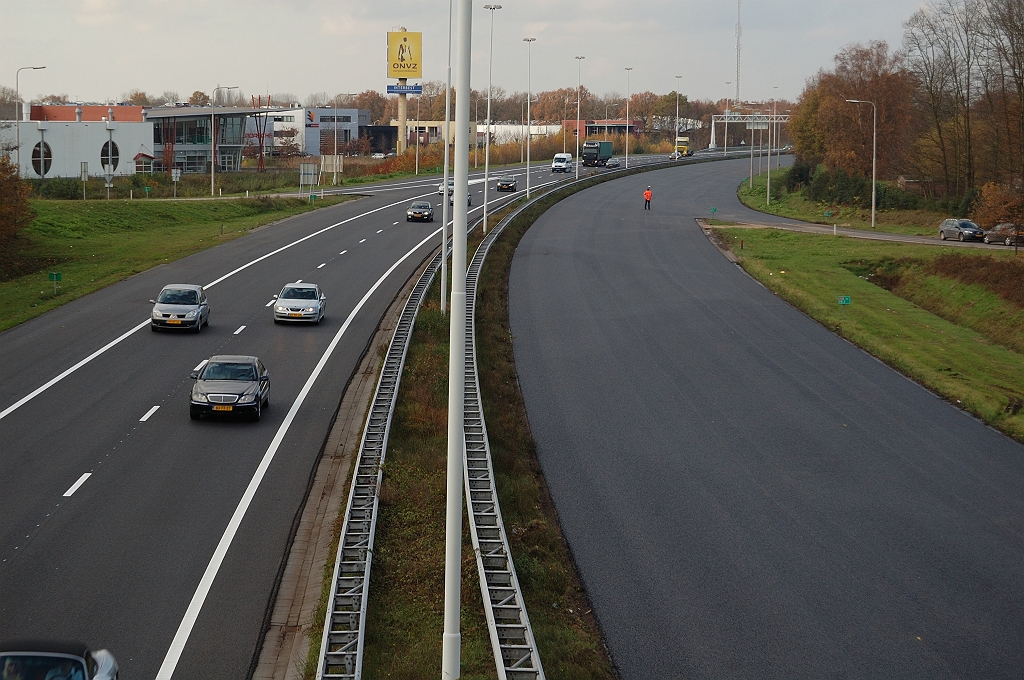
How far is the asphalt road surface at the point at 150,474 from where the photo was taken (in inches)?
597

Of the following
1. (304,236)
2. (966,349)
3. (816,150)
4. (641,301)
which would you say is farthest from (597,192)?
(966,349)

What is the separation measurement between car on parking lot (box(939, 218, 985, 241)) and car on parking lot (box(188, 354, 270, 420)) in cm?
5192

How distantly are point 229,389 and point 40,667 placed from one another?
49.2 ft

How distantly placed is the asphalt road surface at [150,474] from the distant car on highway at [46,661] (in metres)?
2.23

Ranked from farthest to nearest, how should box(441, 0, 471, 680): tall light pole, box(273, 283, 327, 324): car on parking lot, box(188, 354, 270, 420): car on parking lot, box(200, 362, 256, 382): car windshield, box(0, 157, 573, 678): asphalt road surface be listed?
box(273, 283, 327, 324): car on parking lot < box(200, 362, 256, 382): car windshield < box(188, 354, 270, 420): car on parking lot < box(0, 157, 573, 678): asphalt road surface < box(441, 0, 471, 680): tall light pole

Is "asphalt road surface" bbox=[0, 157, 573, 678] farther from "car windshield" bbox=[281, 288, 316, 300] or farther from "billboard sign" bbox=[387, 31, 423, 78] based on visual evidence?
"billboard sign" bbox=[387, 31, 423, 78]

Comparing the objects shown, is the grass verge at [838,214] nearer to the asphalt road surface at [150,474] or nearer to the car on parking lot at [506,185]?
the car on parking lot at [506,185]

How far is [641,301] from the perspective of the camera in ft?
149

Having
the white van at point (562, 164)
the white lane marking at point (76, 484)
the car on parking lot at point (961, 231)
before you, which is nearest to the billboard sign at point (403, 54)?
the white van at point (562, 164)

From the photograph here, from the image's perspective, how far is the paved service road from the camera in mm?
16578

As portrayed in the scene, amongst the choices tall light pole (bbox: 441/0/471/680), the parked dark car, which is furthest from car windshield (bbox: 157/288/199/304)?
the parked dark car

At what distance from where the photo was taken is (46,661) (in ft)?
36.6

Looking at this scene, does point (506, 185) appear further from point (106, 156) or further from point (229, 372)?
point (229, 372)

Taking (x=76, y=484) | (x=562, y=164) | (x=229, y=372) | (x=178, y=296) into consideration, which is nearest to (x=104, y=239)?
(x=178, y=296)
